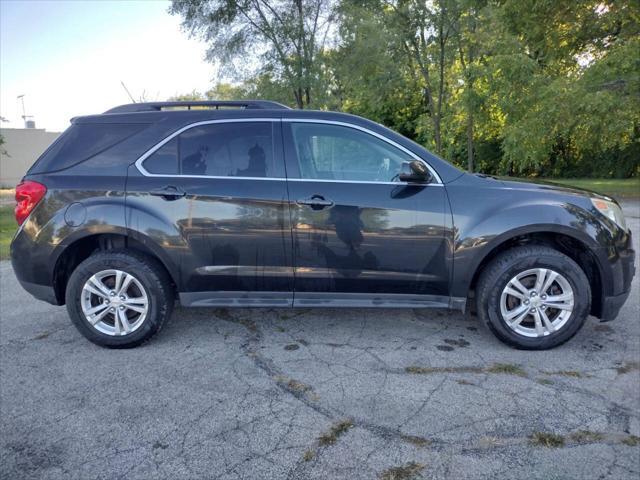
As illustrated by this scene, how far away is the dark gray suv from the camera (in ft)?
11.5

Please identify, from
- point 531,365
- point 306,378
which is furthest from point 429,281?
point 306,378

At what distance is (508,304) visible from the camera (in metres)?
3.58

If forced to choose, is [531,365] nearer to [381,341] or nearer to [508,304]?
[508,304]

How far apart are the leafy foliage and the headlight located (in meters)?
10.3

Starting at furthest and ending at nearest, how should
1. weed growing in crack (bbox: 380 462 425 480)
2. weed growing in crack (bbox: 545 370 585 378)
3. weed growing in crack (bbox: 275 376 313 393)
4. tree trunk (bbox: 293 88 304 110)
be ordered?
tree trunk (bbox: 293 88 304 110), weed growing in crack (bbox: 545 370 585 378), weed growing in crack (bbox: 275 376 313 393), weed growing in crack (bbox: 380 462 425 480)

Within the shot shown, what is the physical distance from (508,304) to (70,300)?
11.2ft

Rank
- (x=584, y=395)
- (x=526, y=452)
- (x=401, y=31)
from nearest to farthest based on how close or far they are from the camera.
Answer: (x=526, y=452), (x=584, y=395), (x=401, y=31)

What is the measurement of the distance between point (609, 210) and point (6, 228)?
1202 centimetres

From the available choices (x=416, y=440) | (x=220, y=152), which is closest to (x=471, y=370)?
(x=416, y=440)

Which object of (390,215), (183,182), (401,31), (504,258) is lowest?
(504,258)

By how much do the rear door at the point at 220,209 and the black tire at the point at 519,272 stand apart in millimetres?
1539

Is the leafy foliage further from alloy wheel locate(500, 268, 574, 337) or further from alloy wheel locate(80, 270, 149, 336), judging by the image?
alloy wheel locate(80, 270, 149, 336)

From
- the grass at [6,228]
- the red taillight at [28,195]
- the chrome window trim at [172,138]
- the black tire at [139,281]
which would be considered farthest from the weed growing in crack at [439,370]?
the grass at [6,228]

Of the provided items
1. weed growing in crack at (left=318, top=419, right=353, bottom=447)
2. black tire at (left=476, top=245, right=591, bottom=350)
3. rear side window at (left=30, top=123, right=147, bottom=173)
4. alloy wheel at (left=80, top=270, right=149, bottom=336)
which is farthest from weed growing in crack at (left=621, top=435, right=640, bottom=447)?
rear side window at (left=30, top=123, right=147, bottom=173)
